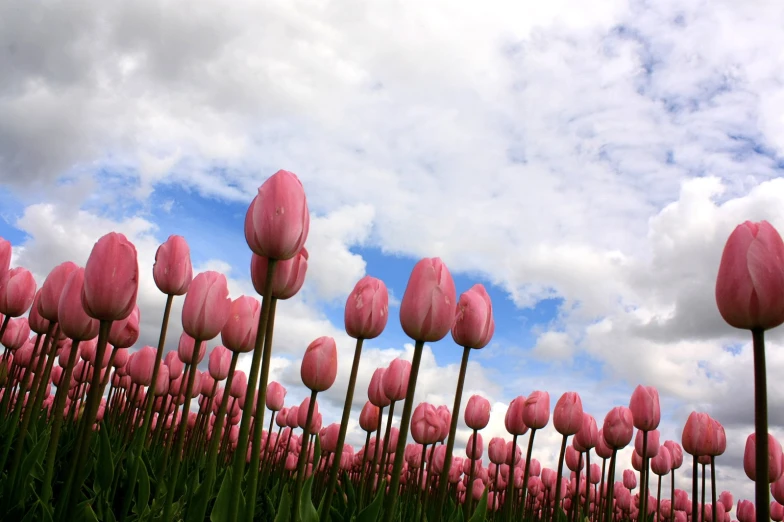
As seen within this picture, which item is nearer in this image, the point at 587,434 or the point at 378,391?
the point at 378,391

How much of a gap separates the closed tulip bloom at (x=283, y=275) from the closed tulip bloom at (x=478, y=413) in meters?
4.09

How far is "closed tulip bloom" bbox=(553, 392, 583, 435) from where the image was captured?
6.00 metres

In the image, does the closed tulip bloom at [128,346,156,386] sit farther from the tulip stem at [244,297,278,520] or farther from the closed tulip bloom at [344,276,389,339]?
the tulip stem at [244,297,278,520]

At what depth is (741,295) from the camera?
94.8 inches

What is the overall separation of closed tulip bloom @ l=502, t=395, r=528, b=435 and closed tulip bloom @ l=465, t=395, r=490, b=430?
0.49 metres

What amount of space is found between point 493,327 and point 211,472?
191 centimetres

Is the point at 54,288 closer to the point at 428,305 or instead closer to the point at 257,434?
the point at 257,434

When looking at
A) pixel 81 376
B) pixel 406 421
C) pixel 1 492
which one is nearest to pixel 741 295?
pixel 406 421

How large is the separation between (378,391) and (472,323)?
206 cm

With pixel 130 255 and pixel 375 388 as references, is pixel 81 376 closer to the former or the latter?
pixel 375 388

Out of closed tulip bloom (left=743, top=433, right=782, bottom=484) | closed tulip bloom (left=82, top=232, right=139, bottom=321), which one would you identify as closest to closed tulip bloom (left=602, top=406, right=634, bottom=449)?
closed tulip bloom (left=743, top=433, right=782, bottom=484)

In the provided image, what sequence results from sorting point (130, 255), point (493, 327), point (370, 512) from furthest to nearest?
1. point (493, 327)
2. point (370, 512)
3. point (130, 255)

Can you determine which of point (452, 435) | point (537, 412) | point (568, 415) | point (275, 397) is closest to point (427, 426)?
point (537, 412)

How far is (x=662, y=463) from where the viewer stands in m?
9.05
